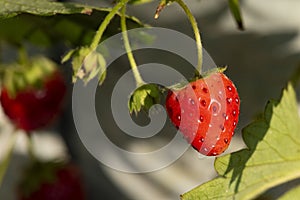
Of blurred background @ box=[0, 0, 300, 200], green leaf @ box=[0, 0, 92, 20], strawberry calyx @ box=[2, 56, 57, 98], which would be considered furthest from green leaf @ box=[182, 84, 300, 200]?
strawberry calyx @ box=[2, 56, 57, 98]

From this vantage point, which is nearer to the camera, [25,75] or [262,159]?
[262,159]

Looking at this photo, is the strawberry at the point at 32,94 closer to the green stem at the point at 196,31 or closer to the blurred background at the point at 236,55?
the blurred background at the point at 236,55

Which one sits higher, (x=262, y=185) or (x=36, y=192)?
(x=262, y=185)

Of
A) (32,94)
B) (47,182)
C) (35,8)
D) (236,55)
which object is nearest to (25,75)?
(32,94)

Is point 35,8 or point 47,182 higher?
A: point 35,8

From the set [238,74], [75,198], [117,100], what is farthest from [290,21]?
[75,198]

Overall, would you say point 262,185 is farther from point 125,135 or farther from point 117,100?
point 125,135

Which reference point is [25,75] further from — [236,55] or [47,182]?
[236,55]
